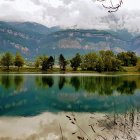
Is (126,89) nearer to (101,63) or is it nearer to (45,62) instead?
(101,63)

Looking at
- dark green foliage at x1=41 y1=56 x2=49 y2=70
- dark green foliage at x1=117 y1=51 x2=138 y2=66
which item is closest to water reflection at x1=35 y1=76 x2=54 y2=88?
dark green foliage at x1=41 y1=56 x2=49 y2=70

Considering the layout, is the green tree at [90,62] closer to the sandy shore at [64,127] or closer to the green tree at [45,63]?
the green tree at [45,63]

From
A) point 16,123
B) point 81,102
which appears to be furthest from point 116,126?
point 81,102

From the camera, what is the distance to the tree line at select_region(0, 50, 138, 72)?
567ft

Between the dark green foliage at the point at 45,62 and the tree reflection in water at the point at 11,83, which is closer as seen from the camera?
the tree reflection in water at the point at 11,83

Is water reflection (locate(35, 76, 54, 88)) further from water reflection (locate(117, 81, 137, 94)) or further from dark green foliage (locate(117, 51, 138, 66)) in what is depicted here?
dark green foliage (locate(117, 51, 138, 66))

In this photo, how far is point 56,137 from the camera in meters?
21.2

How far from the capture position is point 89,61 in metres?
181

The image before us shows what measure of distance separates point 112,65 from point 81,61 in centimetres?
2053

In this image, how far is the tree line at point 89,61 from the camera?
17275cm

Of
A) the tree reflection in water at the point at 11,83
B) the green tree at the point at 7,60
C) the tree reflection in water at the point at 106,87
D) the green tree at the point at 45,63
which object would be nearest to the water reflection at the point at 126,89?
the tree reflection in water at the point at 106,87

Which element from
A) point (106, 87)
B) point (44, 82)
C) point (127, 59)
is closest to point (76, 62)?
point (127, 59)

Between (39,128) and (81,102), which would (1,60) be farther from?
Result: (39,128)

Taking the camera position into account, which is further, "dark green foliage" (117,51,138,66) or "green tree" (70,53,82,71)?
"dark green foliage" (117,51,138,66)
